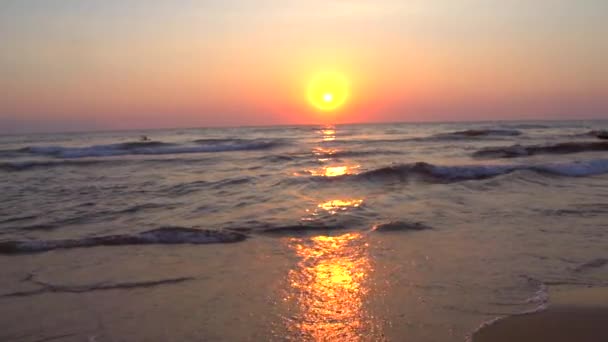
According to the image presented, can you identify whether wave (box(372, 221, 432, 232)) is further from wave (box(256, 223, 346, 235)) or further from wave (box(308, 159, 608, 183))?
wave (box(308, 159, 608, 183))

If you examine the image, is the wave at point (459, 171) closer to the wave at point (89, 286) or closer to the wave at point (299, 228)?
the wave at point (299, 228)

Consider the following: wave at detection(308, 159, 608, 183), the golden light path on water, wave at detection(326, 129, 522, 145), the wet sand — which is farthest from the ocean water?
wave at detection(326, 129, 522, 145)

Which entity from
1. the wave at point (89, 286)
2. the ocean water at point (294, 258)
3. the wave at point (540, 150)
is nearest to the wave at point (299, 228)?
the ocean water at point (294, 258)

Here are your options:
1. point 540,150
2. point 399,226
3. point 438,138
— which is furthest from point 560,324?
point 438,138

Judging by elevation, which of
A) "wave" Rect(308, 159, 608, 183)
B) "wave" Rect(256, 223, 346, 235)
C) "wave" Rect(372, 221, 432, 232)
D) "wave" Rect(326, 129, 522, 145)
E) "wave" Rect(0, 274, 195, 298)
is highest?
"wave" Rect(326, 129, 522, 145)

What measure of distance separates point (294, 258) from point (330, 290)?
4.00 feet

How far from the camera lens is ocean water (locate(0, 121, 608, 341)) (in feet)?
13.5

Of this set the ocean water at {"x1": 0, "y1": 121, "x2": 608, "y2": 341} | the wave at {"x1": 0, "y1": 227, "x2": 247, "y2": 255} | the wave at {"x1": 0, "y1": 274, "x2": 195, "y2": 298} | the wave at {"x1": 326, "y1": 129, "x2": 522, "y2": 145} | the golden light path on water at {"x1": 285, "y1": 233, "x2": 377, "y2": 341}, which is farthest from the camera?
the wave at {"x1": 326, "y1": 129, "x2": 522, "y2": 145}

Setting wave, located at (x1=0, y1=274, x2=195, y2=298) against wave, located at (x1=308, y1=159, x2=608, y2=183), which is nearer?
wave, located at (x1=0, y1=274, x2=195, y2=298)

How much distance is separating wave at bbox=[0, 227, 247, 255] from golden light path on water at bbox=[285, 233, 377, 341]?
102 centimetres

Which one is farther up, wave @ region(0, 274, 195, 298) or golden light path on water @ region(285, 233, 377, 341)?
golden light path on water @ region(285, 233, 377, 341)

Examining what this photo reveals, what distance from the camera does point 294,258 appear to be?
5.91m

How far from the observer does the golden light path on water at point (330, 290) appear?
3875 mm

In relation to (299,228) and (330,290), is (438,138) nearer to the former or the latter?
(299,228)
